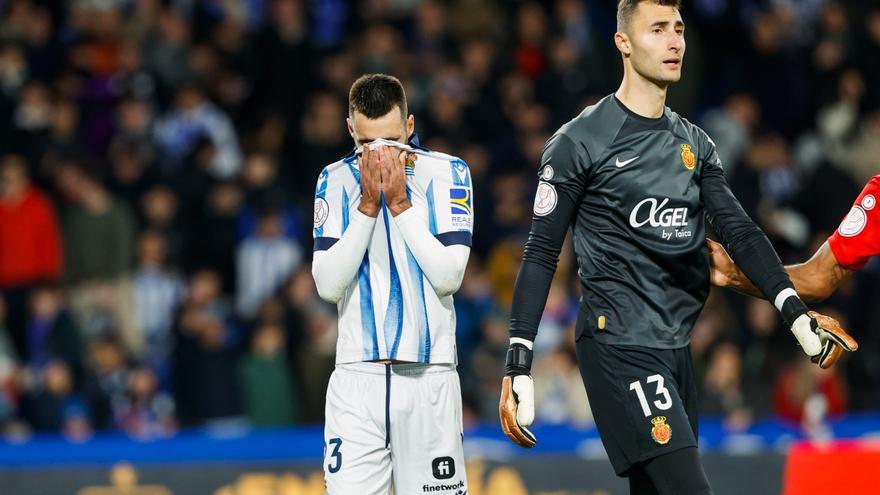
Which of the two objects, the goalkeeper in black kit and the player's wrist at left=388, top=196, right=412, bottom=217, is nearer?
the goalkeeper in black kit

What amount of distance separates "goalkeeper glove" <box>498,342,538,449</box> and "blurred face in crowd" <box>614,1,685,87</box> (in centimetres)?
125

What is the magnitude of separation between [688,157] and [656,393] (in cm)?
99

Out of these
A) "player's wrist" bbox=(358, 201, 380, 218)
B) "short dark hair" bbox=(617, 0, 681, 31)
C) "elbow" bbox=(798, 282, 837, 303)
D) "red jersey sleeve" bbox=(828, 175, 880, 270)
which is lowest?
"elbow" bbox=(798, 282, 837, 303)

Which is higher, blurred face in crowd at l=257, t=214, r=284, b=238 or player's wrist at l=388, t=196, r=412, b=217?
player's wrist at l=388, t=196, r=412, b=217

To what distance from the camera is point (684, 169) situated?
19.5 feet

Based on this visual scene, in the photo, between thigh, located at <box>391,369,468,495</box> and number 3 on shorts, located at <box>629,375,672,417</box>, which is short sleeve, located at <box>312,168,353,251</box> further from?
number 3 on shorts, located at <box>629,375,672,417</box>

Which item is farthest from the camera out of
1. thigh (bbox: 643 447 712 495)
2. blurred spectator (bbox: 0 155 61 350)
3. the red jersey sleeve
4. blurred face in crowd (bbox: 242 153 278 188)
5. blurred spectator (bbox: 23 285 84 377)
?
blurred face in crowd (bbox: 242 153 278 188)

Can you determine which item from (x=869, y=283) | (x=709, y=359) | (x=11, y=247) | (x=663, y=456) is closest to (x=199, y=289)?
(x=11, y=247)

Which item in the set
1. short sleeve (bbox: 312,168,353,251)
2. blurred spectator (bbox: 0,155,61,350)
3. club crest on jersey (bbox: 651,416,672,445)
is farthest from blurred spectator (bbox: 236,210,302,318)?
club crest on jersey (bbox: 651,416,672,445)

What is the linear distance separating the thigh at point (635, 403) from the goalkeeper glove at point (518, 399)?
34cm

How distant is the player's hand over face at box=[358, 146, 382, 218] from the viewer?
593 cm

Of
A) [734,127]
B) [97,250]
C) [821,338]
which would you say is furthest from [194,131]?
[821,338]

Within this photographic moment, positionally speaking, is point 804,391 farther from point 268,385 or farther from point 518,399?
point 518,399

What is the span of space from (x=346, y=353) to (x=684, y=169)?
1608 mm
